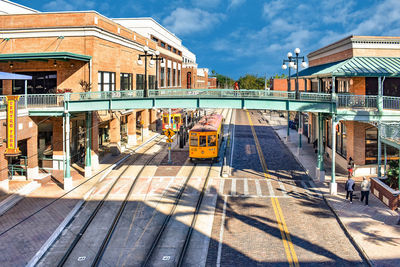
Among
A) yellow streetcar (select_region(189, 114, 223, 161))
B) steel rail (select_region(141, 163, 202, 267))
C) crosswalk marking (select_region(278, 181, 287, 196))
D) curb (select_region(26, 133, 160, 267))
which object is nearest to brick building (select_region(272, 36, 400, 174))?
crosswalk marking (select_region(278, 181, 287, 196))

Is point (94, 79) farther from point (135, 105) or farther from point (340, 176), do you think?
point (340, 176)

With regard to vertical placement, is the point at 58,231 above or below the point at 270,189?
below

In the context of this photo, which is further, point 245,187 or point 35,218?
point 245,187

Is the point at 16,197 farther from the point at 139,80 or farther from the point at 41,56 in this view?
the point at 139,80

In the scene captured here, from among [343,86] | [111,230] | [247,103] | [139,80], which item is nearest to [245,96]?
[247,103]

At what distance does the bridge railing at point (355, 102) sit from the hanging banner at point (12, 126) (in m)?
20.6

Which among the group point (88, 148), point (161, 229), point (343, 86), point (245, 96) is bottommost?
point (161, 229)

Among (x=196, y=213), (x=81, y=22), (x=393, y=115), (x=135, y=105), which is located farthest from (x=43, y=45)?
(x=393, y=115)

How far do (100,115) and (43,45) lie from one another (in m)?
7.61

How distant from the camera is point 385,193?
19.4m

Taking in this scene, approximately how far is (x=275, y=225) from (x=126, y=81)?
26.1 m

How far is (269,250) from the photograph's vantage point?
1404 centimetres

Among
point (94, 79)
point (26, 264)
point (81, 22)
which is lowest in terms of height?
point (26, 264)

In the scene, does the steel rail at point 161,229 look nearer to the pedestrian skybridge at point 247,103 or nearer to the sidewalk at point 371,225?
the pedestrian skybridge at point 247,103
